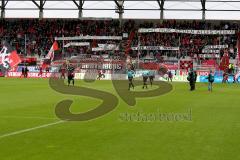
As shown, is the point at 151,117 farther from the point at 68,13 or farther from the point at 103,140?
the point at 68,13

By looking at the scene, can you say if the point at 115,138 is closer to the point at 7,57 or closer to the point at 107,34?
the point at 7,57

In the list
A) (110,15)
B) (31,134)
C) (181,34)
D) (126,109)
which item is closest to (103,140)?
(31,134)

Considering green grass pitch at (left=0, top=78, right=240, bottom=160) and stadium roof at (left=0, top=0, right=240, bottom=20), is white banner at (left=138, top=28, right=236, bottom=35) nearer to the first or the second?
stadium roof at (left=0, top=0, right=240, bottom=20)

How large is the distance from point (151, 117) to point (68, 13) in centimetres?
6469

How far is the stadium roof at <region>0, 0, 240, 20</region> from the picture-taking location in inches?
3004

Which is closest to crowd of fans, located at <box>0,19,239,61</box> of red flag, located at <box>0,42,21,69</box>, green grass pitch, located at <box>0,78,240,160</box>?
red flag, located at <box>0,42,21,69</box>

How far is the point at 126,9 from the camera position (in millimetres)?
79500

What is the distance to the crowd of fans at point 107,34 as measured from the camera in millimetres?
72062

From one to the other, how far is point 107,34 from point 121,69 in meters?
12.9

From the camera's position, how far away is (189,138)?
13.1 metres

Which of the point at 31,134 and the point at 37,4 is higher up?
the point at 37,4

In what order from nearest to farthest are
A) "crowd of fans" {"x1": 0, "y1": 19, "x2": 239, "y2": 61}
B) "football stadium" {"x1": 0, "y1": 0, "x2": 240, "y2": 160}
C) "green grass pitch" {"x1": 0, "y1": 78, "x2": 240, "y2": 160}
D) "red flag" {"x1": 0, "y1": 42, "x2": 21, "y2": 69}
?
1. "green grass pitch" {"x1": 0, "y1": 78, "x2": 240, "y2": 160}
2. "football stadium" {"x1": 0, "y1": 0, "x2": 240, "y2": 160}
3. "red flag" {"x1": 0, "y1": 42, "x2": 21, "y2": 69}
4. "crowd of fans" {"x1": 0, "y1": 19, "x2": 239, "y2": 61}

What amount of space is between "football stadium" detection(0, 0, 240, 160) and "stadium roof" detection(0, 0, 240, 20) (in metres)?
0.15

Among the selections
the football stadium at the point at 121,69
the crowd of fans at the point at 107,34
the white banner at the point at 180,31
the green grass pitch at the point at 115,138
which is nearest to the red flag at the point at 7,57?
the football stadium at the point at 121,69
